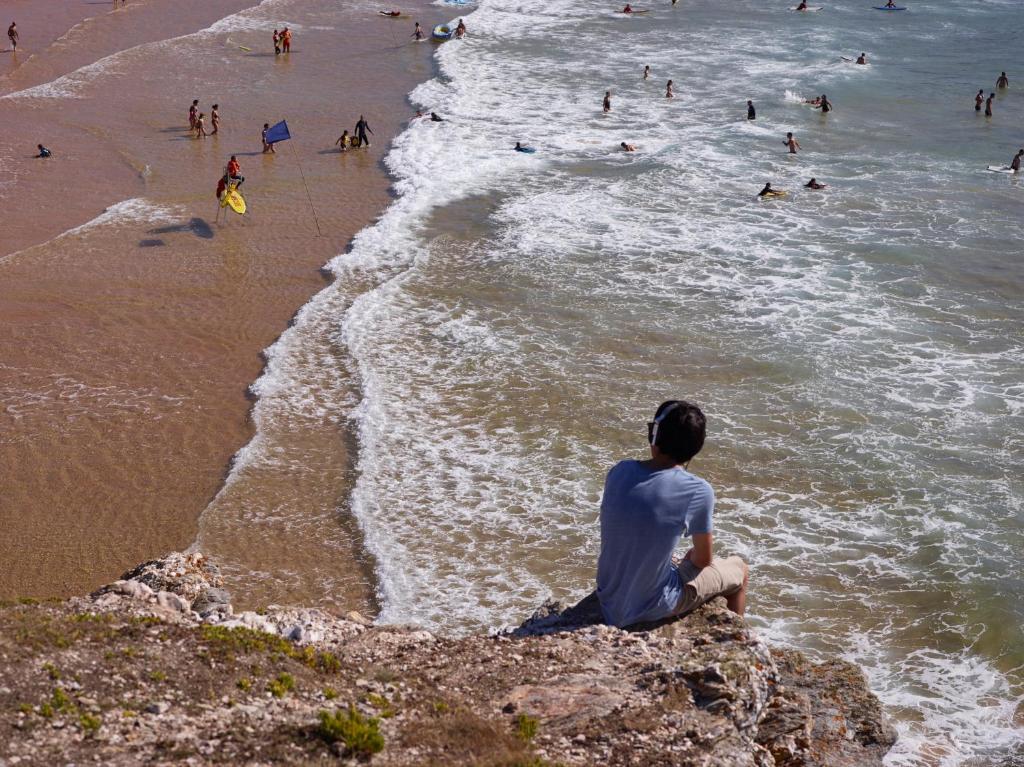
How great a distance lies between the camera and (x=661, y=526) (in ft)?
21.5

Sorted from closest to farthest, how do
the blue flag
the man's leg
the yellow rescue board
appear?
the man's leg → the yellow rescue board → the blue flag

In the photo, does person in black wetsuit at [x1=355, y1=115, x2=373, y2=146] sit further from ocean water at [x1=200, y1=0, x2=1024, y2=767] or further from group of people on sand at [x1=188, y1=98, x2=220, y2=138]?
group of people on sand at [x1=188, y1=98, x2=220, y2=138]

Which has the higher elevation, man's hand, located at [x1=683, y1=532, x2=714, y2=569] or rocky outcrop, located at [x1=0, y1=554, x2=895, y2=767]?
man's hand, located at [x1=683, y1=532, x2=714, y2=569]

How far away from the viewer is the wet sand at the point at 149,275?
46.8ft

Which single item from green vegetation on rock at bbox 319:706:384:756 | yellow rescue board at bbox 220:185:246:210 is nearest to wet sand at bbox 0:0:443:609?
yellow rescue board at bbox 220:185:246:210

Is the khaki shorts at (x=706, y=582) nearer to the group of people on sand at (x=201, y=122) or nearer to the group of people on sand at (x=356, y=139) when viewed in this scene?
the group of people on sand at (x=356, y=139)

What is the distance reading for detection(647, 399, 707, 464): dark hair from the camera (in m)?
6.38

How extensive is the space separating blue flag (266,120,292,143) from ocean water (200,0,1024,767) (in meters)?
3.40

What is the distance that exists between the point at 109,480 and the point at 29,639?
29.0 ft

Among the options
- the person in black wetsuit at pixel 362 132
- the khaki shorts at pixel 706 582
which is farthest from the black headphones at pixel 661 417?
the person in black wetsuit at pixel 362 132

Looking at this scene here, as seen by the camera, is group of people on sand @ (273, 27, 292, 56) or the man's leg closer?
the man's leg

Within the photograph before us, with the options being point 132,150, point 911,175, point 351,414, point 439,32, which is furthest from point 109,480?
point 439,32

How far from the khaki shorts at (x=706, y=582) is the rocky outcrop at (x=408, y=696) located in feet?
0.38

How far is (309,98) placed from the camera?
122ft
